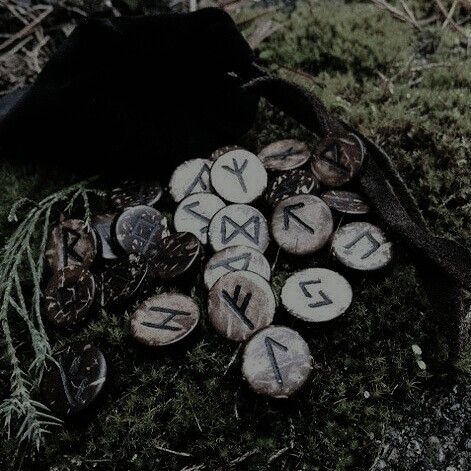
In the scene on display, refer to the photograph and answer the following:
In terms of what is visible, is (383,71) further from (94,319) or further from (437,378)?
(94,319)

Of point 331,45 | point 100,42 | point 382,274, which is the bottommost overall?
point 382,274

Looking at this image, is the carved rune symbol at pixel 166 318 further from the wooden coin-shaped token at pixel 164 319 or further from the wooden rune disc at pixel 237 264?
the wooden rune disc at pixel 237 264

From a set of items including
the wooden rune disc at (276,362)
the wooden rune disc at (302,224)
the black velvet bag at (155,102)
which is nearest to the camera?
the wooden rune disc at (276,362)

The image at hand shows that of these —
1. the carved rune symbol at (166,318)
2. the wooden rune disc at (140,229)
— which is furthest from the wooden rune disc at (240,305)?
the wooden rune disc at (140,229)

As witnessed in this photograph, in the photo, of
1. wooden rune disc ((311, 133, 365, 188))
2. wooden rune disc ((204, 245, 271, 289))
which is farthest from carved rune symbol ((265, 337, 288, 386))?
wooden rune disc ((311, 133, 365, 188))

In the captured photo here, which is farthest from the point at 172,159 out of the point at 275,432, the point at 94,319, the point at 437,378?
the point at 437,378

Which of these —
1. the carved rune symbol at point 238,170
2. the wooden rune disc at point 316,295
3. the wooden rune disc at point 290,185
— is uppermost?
the carved rune symbol at point 238,170

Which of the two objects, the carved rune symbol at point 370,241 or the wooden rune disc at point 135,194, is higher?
the wooden rune disc at point 135,194

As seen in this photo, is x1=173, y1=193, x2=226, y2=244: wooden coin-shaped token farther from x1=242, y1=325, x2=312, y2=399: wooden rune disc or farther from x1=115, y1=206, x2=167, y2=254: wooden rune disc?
x1=242, y1=325, x2=312, y2=399: wooden rune disc
